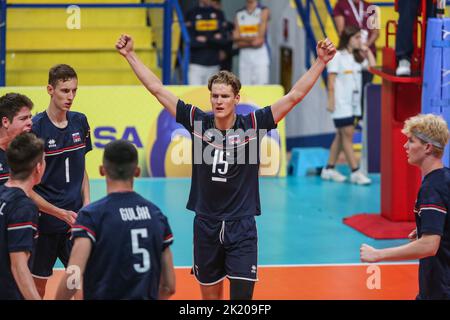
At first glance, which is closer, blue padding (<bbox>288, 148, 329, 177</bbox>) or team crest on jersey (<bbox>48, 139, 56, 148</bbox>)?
team crest on jersey (<bbox>48, 139, 56, 148</bbox>)

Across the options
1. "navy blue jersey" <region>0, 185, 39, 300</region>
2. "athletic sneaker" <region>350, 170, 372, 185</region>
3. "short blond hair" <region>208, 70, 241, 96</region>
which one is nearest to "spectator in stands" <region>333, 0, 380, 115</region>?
"athletic sneaker" <region>350, 170, 372, 185</region>

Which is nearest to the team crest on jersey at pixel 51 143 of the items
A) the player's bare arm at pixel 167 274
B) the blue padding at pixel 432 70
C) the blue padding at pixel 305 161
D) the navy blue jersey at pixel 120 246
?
the navy blue jersey at pixel 120 246

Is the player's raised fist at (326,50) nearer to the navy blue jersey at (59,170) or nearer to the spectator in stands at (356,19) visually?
the navy blue jersey at (59,170)

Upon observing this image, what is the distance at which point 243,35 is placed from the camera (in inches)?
700

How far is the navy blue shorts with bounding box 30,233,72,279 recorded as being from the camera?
782cm

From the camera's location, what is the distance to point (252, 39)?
17750 millimetres

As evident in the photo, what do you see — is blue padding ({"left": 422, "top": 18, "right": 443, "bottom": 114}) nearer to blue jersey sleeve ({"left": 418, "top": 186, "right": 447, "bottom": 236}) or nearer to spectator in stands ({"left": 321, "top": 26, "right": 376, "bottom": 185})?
spectator in stands ({"left": 321, "top": 26, "right": 376, "bottom": 185})

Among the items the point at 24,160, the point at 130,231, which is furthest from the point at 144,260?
the point at 24,160

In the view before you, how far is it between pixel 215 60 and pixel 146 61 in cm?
163

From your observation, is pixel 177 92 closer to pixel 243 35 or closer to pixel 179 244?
pixel 243 35

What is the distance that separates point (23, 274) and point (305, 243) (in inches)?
254

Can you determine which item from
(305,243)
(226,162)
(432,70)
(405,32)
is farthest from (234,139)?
(405,32)

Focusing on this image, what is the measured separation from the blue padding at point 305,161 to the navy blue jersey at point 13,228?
1059 cm

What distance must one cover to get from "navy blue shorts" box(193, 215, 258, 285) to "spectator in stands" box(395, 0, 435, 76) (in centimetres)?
495
